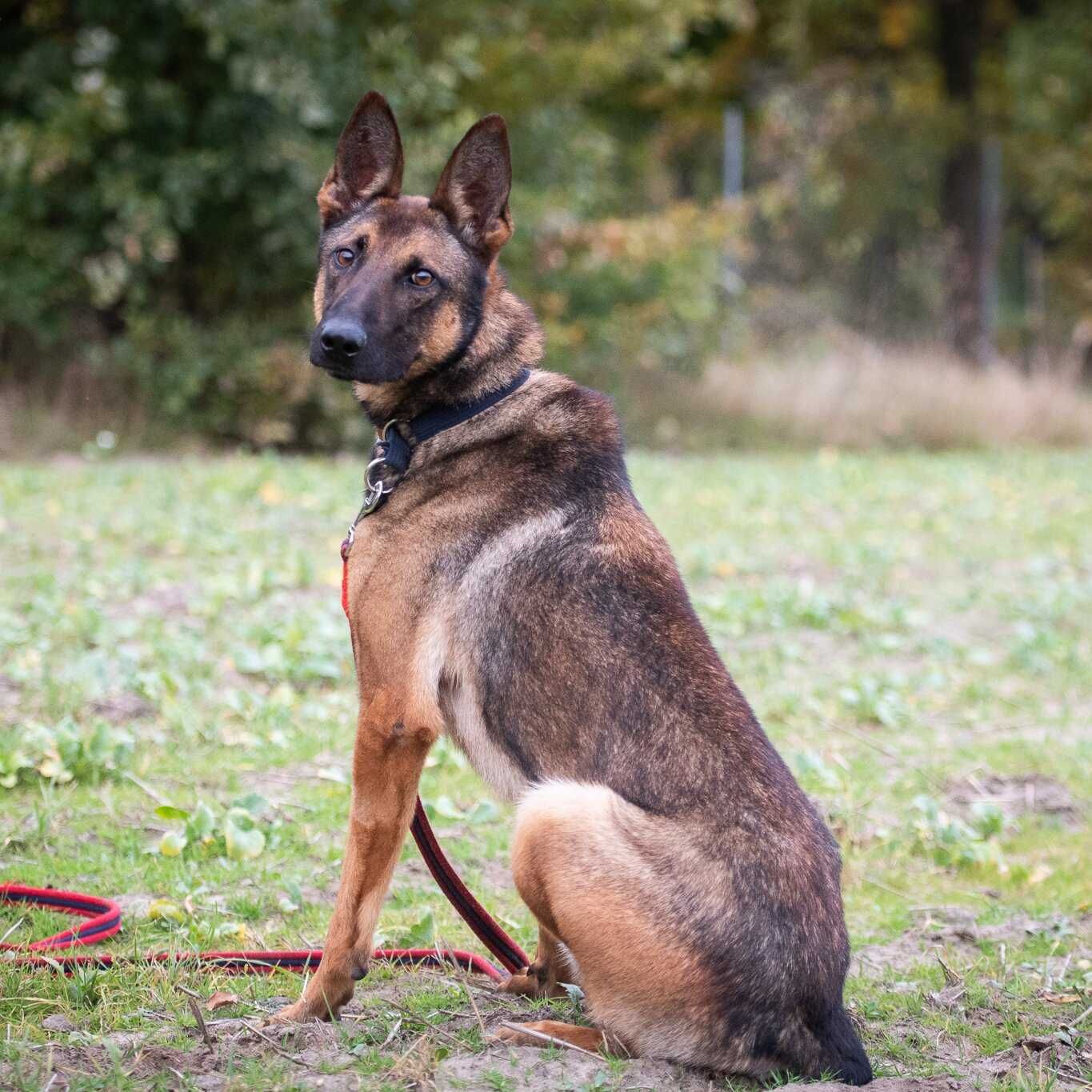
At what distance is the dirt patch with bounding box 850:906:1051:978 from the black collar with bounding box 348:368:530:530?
1940mm

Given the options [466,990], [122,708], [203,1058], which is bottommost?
[466,990]

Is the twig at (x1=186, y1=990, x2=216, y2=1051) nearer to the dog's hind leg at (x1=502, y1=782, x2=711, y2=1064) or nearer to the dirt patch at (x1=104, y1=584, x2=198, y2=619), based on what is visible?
the dog's hind leg at (x1=502, y1=782, x2=711, y2=1064)

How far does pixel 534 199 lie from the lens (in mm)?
14844

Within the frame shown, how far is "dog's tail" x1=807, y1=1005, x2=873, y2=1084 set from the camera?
2.82m

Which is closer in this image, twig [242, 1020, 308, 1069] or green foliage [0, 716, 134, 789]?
twig [242, 1020, 308, 1069]

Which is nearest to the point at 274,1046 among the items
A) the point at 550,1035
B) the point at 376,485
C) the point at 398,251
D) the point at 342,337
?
the point at 550,1035

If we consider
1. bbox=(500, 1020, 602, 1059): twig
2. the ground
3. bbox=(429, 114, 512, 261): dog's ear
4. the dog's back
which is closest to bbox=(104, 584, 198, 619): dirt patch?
the ground

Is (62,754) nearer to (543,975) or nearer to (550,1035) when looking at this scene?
(543,975)

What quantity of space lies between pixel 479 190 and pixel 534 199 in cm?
1153

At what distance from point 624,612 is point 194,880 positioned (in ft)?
5.64

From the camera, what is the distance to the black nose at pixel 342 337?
3.33m

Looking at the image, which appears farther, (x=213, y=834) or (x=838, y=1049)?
(x=213, y=834)

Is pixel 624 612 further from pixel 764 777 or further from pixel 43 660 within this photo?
pixel 43 660

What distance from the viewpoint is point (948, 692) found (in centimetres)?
672
